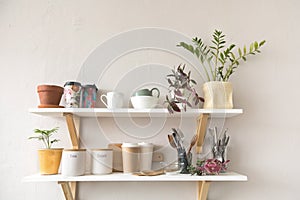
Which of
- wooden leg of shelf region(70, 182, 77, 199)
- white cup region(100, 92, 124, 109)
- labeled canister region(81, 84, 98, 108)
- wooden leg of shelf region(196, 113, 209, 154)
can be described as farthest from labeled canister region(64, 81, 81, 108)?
wooden leg of shelf region(196, 113, 209, 154)

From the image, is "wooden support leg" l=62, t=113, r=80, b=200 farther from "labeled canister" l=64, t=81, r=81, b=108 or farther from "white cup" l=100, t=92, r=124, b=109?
"white cup" l=100, t=92, r=124, b=109

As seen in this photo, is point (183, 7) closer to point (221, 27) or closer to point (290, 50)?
point (221, 27)

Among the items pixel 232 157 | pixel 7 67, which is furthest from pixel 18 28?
pixel 232 157

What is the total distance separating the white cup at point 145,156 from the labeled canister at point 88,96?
29cm

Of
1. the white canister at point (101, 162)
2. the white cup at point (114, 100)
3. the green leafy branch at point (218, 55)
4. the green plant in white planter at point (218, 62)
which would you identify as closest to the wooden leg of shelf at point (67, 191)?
the white canister at point (101, 162)

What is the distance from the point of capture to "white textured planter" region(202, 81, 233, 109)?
3.74ft

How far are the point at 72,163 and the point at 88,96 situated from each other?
0.30 m

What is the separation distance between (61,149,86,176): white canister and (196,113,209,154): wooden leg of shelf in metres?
0.53

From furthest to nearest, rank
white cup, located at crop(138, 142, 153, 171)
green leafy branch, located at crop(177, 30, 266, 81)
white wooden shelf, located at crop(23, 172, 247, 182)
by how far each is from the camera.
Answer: green leafy branch, located at crop(177, 30, 266, 81)
white cup, located at crop(138, 142, 153, 171)
white wooden shelf, located at crop(23, 172, 247, 182)

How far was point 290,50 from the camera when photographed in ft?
4.42

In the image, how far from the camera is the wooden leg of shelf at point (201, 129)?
3.70 ft

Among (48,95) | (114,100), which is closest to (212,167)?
(114,100)

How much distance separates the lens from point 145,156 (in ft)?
3.74

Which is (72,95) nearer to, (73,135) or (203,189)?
(73,135)
